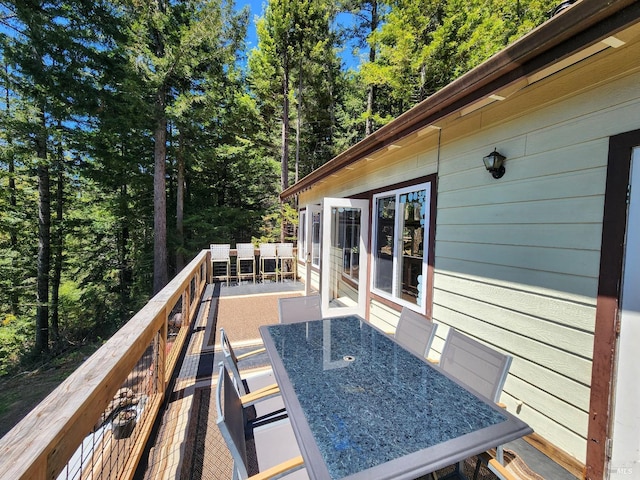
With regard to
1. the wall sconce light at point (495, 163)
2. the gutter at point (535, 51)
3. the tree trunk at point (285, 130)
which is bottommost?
the wall sconce light at point (495, 163)

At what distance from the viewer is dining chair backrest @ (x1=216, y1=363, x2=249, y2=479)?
107cm

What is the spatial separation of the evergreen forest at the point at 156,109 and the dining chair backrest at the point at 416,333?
26.8 ft

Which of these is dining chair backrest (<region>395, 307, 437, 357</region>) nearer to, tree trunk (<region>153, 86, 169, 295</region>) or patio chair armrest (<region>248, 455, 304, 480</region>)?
patio chair armrest (<region>248, 455, 304, 480</region>)

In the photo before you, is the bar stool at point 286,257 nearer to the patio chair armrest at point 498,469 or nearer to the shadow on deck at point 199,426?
the shadow on deck at point 199,426

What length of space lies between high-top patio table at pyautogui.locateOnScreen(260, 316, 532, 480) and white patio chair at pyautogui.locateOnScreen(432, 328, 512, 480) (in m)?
0.22

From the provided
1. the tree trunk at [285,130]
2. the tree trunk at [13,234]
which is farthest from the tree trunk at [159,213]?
the tree trunk at [285,130]

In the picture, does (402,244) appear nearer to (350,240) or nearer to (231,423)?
(350,240)

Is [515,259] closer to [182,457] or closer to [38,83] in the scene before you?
[182,457]

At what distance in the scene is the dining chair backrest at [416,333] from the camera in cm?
212

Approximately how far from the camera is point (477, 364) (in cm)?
173

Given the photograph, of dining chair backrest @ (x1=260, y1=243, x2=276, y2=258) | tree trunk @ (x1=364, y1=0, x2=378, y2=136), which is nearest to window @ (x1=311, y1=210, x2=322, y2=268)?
dining chair backrest @ (x1=260, y1=243, x2=276, y2=258)

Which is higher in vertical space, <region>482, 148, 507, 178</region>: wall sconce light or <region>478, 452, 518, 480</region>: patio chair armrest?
<region>482, 148, 507, 178</region>: wall sconce light

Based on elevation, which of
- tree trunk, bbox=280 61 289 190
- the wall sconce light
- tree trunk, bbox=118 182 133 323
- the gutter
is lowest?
tree trunk, bbox=118 182 133 323

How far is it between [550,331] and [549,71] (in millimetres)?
1611
